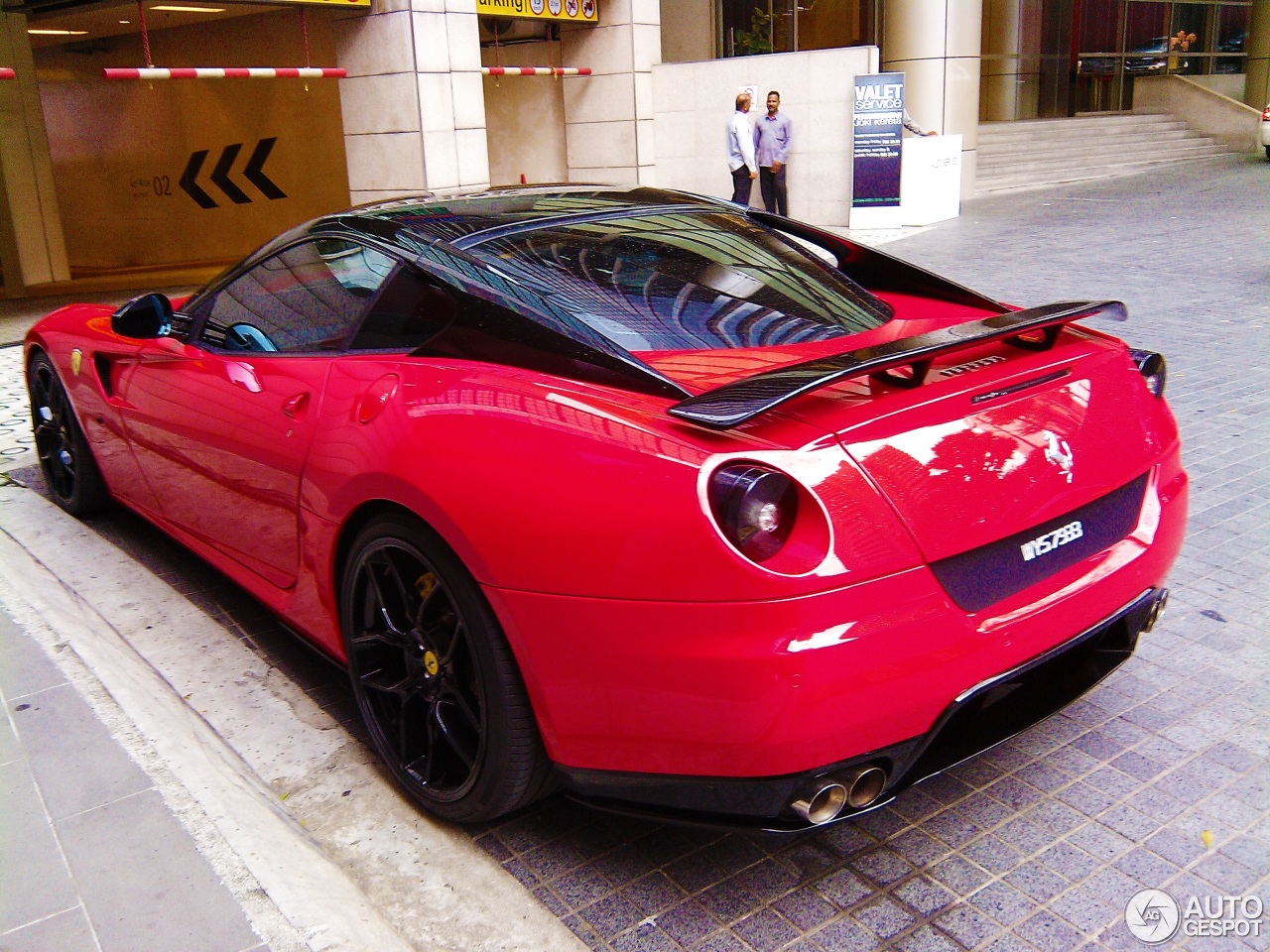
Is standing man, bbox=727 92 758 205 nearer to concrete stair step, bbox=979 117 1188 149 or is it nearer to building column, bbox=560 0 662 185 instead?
building column, bbox=560 0 662 185

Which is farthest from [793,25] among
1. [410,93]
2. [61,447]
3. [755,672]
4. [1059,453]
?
[755,672]

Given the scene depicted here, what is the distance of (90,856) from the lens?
2441mm

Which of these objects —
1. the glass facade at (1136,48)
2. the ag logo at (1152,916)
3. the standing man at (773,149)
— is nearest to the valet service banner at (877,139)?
the standing man at (773,149)

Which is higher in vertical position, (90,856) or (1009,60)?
(1009,60)

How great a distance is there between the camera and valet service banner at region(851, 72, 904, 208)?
1563 cm

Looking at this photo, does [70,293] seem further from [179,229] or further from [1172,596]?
[1172,596]

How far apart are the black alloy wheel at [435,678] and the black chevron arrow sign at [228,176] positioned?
19216 mm

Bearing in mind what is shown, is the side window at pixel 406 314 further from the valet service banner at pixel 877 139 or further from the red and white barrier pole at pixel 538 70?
the valet service banner at pixel 877 139

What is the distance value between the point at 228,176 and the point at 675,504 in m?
20.9

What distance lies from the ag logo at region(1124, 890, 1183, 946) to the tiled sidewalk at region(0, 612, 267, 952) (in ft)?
5.73

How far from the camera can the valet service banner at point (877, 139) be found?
15.6 meters

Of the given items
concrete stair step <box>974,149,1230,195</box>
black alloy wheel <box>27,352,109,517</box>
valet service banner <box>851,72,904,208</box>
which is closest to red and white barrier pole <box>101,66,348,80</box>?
valet service banner <box>851,72,904,208</box>

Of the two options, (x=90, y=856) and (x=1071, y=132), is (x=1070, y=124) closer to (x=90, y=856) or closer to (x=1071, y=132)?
(x=1071, y=132)

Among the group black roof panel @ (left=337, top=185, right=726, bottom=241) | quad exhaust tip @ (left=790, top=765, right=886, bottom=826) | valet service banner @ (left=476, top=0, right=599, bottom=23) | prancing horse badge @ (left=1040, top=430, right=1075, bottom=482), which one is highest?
valet service banner @ (left=476, top=0, right=599, bottom=23)
